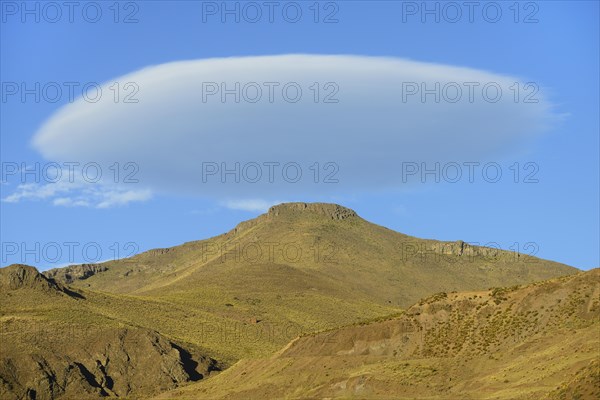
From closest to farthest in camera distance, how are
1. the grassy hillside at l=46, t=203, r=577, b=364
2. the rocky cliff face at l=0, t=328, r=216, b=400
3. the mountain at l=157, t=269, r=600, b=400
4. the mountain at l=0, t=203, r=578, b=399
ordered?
the mountain at l=157, t=269, r=600, b=400 < the rocky cliff face at l=0, t=328, r=216, b=400 < the mountain at l=0, t=203, r=578, b=399 < the grassy hillside at l=46, t=203, r=577, b=364

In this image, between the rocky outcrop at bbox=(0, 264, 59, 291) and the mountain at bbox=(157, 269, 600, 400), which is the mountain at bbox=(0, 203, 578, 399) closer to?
the rocky outcrop at bbox=(0, 264, 59, 291)

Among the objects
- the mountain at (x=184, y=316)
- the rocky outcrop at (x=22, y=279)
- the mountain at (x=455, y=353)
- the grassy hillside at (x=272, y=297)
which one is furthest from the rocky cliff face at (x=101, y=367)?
the rocky outcrop at (x=22, y=279)

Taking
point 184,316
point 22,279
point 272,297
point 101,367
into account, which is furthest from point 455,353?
point 272,297

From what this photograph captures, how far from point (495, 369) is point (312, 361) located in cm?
1635

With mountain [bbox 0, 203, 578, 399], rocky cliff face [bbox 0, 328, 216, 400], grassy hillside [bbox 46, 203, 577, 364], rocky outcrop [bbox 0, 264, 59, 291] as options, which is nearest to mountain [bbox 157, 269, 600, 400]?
mountain [bbox 0, 203, 578, 399]

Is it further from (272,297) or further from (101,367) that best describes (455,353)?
(272,297)

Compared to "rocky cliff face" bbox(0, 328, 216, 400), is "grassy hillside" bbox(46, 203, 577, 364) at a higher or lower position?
higher

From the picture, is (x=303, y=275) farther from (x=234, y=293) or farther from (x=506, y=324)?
(x=506, y=324)

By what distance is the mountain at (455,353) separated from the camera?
6091 centimetres

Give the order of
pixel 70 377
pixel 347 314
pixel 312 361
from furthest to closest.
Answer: pixel 347 314, pixel 70 377, pixel 312 361

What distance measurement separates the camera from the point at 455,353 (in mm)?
69250

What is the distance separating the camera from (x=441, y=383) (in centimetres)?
6462

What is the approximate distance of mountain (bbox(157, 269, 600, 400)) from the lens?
60.9 metres

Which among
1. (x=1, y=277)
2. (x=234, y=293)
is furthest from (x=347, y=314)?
(x=1, y=277)
